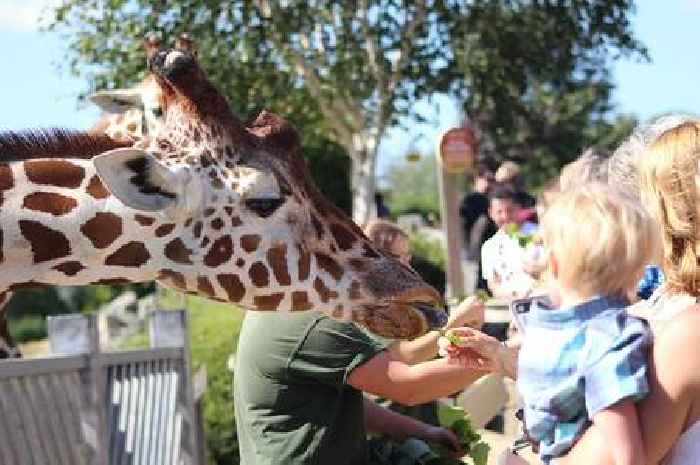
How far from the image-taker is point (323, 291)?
351 centimetres

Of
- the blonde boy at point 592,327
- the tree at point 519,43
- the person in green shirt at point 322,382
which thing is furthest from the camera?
the tree at point 519,43

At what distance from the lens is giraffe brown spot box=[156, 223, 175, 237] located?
3.36 m

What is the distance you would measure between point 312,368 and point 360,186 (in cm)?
1329

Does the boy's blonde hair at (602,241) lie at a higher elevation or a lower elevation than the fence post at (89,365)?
higher

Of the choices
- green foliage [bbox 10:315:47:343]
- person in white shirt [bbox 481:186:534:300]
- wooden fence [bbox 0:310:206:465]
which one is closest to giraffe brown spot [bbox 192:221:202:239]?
wooden fence [bbox 0:310:206:465]

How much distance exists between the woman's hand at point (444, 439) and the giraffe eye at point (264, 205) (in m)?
1.01

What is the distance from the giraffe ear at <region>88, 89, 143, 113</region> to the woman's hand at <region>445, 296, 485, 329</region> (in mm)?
1362

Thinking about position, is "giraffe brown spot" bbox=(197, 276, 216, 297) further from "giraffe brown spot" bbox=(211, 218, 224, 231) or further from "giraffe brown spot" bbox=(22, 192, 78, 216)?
"giraffe brown spot" bbox=(22, 192, 78, 216)

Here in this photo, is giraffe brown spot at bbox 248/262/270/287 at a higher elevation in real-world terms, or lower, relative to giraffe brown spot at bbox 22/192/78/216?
lower

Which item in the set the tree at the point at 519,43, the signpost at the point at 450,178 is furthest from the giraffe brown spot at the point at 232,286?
the tree at the point at 519,43

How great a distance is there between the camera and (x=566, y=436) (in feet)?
7.97

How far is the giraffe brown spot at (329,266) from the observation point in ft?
11.5

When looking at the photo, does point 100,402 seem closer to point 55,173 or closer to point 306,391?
point 306,391

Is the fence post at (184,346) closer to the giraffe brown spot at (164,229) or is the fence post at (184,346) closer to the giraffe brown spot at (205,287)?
the giraffe brown spot at (205,287)
